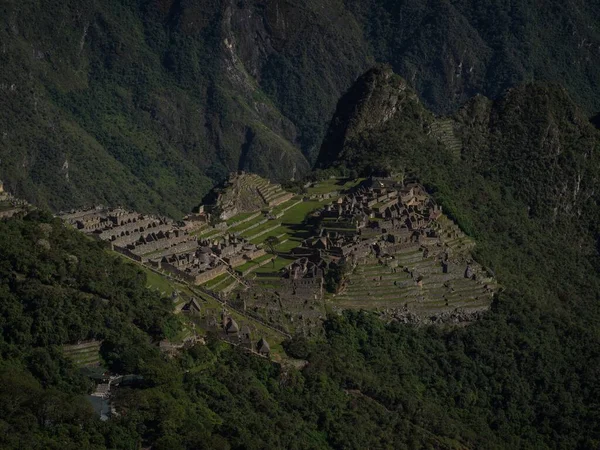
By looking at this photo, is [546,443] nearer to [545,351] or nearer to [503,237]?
[545,351]

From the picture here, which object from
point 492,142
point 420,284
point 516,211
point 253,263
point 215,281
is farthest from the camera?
point 492,142

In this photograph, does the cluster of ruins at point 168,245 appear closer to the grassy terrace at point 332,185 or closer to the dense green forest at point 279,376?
the dense green forest at point 279,376

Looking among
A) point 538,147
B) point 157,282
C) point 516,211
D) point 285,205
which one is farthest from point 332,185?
point 157,282

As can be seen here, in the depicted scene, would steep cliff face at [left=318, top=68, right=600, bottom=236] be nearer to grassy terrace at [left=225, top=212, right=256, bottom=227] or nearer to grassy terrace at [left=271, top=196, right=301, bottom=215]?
grassy terrace at [left=271, top=196, right=301, bottom=215]

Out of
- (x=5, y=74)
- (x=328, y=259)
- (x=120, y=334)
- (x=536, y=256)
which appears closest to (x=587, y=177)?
(x=536, y=256)

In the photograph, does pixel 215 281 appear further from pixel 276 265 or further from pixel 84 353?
pixel 84 353

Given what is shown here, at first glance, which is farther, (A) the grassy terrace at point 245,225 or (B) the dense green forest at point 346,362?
(A) the grassy terrace at point 245,225

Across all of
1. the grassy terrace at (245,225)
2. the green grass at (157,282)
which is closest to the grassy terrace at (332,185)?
the grassy terrace at (245,225)

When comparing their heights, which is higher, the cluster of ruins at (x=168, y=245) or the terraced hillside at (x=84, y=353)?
→ the cluster of ruins at (x=168, y=245)

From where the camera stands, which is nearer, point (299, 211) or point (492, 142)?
point (299, 211)

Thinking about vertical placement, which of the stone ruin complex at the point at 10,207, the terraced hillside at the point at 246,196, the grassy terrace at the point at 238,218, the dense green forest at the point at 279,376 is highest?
the stone ruin complex at the point at 10,207
